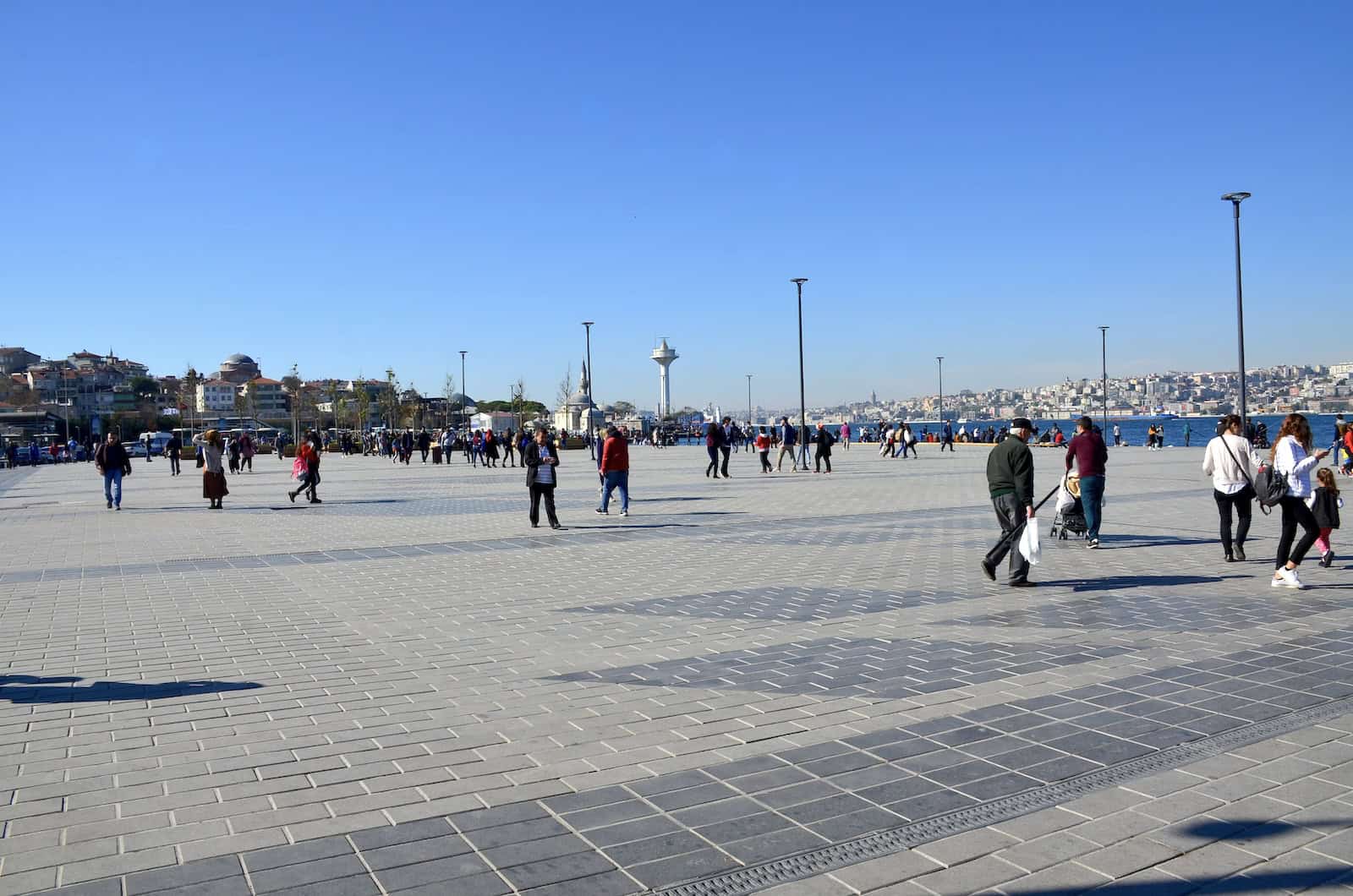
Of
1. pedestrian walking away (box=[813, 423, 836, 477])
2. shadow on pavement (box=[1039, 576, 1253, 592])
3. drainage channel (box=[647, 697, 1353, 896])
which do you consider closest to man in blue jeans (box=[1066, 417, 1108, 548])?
shadow on pavement (box=[1039, 576, 1253, 592])

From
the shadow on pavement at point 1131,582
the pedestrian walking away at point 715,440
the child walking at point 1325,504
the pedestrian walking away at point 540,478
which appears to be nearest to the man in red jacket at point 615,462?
the pedestrian walking away at point 540,478

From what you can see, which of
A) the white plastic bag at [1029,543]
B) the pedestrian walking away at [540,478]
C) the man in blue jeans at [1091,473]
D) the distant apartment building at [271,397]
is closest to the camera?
the white plastic bag at [1029,543]

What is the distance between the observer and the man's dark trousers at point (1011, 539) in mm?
9461

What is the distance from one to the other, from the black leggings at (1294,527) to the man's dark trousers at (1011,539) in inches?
84.7

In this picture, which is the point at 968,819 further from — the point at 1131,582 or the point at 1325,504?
the point at 1325,504

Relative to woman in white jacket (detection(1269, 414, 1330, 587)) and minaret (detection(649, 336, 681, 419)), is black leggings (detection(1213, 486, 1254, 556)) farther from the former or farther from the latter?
Result: minaret (detection(649, 336, 681, 419))

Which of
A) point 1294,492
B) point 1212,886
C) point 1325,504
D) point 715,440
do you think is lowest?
point 1212,886

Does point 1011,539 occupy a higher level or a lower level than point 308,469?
lower

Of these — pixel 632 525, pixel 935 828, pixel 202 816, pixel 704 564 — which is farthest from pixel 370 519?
pixel 935 828

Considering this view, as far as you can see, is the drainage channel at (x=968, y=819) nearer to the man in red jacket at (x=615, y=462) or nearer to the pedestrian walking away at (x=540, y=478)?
the pedestrian walking away at (x=540, y=478)

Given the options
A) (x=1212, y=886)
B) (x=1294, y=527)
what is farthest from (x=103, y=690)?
(x=1294, y=527)

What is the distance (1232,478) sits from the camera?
1066cm

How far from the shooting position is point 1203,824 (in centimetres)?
393

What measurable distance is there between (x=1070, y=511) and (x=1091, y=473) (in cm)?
86
